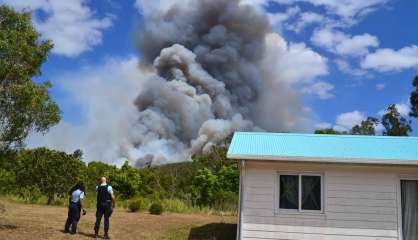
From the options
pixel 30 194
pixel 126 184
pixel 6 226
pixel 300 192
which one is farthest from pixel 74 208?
pixel 126 184

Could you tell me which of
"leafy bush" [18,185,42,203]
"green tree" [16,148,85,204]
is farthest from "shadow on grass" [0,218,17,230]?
"green tree" [16,148,85,204]

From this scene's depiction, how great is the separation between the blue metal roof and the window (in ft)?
2.15

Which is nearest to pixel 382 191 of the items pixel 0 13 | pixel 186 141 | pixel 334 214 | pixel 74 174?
pixel 334 214

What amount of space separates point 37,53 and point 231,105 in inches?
3061

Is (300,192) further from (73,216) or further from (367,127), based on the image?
(367,127)

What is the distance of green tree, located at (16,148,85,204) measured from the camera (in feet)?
83.1

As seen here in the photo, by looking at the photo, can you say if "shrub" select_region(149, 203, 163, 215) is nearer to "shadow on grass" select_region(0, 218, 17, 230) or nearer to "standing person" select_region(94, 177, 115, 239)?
"shadow on grass" select_region(0, 218, 17, 230)

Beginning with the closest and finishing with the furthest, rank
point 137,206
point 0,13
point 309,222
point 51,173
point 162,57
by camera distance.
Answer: point 309,222
point 0,13
point 137,206
point 51,173
point 162,57

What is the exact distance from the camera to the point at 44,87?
14.4m

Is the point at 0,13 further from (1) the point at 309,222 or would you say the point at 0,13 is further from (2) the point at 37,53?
(1) the point at 309,222

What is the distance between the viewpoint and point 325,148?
13.8 metres

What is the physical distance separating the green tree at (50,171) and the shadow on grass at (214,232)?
1080 centimetres

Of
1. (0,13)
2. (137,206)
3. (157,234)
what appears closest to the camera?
(0,13)

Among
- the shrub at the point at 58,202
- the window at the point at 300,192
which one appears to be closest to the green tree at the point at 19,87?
the window at the point at 300,192
